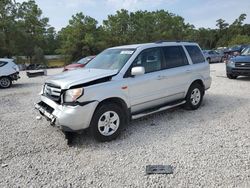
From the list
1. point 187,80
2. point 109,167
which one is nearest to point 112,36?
point 187,80

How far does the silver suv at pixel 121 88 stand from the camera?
425cm

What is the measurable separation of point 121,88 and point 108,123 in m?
0.70

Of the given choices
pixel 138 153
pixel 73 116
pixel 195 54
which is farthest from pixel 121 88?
pixel 195 54

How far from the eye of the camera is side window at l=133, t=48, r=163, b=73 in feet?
16.9

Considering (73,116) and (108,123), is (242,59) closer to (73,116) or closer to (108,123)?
(108,123)

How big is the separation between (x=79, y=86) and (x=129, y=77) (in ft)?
3.52

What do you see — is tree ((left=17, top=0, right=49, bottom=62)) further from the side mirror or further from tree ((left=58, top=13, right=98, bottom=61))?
the side mirror

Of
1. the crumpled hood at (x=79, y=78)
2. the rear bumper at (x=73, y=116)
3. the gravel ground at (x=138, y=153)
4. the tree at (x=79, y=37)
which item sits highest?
the tree at (x=79, y=37)

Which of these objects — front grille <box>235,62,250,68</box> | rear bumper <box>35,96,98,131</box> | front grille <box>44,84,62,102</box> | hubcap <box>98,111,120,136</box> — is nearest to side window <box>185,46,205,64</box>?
hubcap <box>98,111,120,136</box>

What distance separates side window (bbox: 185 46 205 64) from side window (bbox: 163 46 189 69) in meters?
0.30

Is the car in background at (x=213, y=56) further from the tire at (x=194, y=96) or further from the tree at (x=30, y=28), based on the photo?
the tree at (x=30, y=28)

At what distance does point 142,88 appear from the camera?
5043 mm

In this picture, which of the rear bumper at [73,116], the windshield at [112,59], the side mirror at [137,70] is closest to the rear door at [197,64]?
the windshield at [112,59]

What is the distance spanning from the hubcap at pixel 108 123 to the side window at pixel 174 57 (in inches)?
74.4
